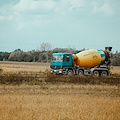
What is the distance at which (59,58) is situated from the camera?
93.4ft

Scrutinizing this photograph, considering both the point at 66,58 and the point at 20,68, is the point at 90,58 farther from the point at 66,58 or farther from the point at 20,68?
the point at 20,68

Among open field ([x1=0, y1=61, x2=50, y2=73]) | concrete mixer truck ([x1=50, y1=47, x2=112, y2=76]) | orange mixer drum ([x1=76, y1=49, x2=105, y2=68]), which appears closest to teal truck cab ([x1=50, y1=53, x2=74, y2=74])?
concrete mixer truck ([x1=50, y1=47, x2=112, y2=76])

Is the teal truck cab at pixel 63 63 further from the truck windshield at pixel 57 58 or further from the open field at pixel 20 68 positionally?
the open field at pixel 20 68

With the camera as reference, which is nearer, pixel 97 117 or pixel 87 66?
pixel 97 117

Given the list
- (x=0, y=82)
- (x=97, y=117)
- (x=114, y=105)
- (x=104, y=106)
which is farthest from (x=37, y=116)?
(x=0, y=82)

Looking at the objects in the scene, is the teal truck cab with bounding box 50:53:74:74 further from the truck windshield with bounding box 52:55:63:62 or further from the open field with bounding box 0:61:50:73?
the open field with bounding box 0:61:50:73

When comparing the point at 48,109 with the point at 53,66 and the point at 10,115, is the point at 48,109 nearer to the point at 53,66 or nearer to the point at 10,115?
the point at 10,115

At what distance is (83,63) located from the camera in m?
28.9

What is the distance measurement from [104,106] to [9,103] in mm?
3886

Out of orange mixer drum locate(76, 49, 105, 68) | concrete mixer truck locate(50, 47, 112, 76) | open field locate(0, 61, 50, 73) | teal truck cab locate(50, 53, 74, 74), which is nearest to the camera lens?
teal truck cab locate(50, 53, 74, 74)

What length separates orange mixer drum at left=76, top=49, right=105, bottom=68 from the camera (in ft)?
94.5

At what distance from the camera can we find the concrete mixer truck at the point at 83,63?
28.4 m

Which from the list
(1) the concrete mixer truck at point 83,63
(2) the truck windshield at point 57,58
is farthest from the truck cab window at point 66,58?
(2) the truck windshield at point 57,58

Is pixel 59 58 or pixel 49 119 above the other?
pixel 59 58
